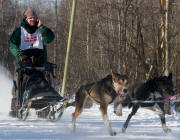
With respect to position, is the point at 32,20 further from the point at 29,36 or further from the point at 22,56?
the point at 22,56

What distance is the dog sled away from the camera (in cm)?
547

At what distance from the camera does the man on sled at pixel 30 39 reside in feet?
18.7

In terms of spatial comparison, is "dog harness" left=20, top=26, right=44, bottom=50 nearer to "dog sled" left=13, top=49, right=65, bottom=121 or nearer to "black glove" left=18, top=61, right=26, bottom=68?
"dog sled" left=13, top=49, right=65, bottom=121

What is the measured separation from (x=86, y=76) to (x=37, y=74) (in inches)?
414

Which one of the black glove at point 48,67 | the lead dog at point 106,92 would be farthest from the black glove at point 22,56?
the lead dog at point 106,92

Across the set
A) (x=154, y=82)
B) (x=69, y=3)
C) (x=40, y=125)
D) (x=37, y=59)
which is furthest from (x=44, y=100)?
(x=69, y=3)

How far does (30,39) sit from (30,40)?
0.02 meters

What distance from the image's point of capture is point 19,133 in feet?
14.7

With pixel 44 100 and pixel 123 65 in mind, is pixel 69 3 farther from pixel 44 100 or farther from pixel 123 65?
pixel 44 100

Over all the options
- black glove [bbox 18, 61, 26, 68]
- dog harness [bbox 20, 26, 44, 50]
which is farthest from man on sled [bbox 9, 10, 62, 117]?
black glove [bbox 18, 61, 26, 68]

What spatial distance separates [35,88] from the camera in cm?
559

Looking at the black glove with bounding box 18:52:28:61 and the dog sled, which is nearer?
the dog sled

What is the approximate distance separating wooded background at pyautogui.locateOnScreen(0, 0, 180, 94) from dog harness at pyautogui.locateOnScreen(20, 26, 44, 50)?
1012 mm

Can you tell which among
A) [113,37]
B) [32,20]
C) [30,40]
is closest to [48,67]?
[30,40]
